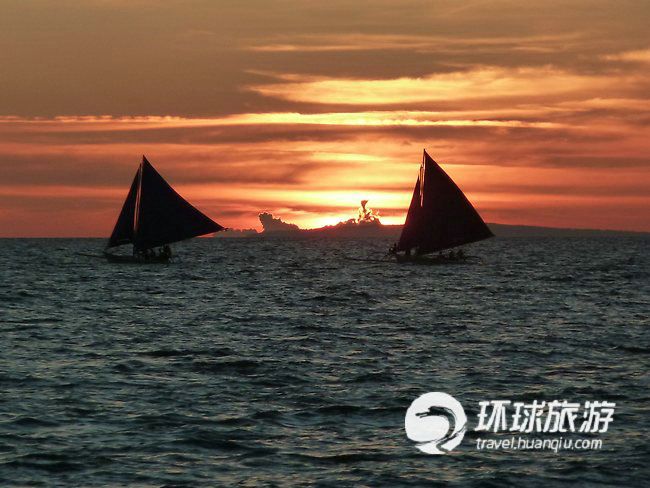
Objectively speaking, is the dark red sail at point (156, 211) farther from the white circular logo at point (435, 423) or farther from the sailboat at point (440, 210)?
the white circular logo at point (435, 423)

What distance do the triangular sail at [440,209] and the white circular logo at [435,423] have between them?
63524mm

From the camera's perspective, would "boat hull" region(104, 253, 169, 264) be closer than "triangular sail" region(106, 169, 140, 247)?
No

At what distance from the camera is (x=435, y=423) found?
21.0 meters

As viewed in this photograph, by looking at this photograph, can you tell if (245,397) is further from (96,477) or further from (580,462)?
(580,462)

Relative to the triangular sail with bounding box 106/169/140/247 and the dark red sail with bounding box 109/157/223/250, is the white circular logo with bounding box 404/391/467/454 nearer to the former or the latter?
the dark red sail with bounding box 109/157/223/250

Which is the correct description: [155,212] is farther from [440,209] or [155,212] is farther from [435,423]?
[435,423]

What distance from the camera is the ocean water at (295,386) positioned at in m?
17.8

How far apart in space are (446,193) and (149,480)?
7191cm

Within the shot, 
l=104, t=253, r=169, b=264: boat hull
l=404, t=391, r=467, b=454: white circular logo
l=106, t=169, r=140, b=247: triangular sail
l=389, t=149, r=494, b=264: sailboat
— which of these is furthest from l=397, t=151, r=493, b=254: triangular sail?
l=404, t=391, r=467, b=454: white circular logo

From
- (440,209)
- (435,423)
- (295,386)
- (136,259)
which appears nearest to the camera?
(435,423)

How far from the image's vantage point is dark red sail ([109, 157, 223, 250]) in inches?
3455

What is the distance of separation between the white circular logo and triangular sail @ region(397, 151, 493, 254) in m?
63.5

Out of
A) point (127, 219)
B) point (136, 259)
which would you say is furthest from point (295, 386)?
point (136, 259)

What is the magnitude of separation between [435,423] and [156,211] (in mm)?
69486
